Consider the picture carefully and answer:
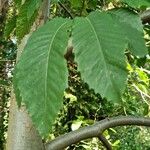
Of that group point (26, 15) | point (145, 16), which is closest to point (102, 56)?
point (26, 15)

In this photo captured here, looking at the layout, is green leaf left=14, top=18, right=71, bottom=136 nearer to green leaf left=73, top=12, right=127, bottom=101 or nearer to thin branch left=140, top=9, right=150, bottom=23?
green leaf left=73, top=12, right=127, bottom=101

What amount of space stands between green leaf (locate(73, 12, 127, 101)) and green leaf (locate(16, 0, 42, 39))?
4.0 inches

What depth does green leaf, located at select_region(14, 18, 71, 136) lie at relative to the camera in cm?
37

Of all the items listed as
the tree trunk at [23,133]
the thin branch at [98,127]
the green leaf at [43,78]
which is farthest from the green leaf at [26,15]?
the thin branch at [98,127]

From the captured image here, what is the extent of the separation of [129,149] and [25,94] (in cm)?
479

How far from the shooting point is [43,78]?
0.37 m

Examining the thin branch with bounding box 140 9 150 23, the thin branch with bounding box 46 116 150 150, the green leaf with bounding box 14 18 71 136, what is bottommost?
the thin branch with bounding box 46 116 150 150

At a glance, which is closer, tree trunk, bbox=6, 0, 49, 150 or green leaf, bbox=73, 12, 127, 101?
green leaf, bbox=73, 12, 127, 101

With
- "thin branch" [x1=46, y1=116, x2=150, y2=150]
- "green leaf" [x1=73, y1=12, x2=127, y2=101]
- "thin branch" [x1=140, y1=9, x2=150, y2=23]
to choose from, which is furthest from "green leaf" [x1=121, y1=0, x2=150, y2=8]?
"thin branch" [x1=46, y1=116, x2=150, y2=150]

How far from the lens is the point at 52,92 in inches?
14.7

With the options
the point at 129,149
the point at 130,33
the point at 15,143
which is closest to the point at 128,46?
the point at 130,33

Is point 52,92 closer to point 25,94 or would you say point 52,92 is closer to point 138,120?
point 25,94

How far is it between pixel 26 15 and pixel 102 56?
18 centimetres

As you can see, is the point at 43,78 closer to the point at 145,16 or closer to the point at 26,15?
the point at 26,15
